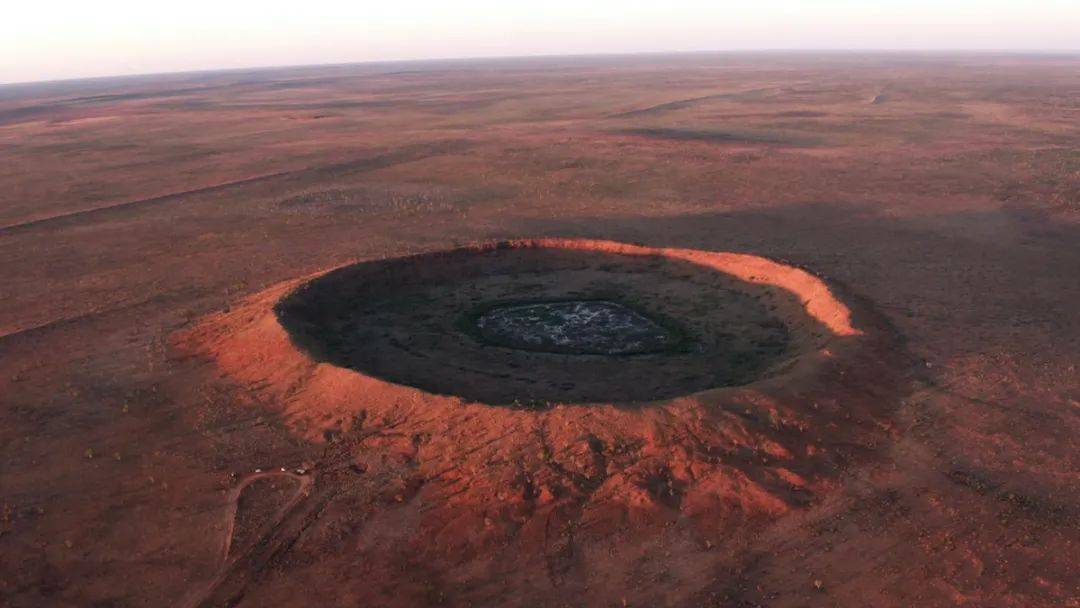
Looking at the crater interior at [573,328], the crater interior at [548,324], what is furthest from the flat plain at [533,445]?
the crater interior at [573,328]

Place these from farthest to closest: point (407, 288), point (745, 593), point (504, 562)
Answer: point (407, 288), point (504, 562), point (745, 593)

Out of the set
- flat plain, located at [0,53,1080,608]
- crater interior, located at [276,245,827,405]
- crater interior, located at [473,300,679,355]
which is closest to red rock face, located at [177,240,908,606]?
flat plain, located at [0,53,1080,608]

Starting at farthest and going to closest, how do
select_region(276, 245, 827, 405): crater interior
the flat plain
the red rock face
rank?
select_region(276, 245, 827, 405): crater interior < the red rock face < the flat plain

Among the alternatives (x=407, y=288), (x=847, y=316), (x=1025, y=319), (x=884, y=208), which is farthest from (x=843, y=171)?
(x=407, y=288)

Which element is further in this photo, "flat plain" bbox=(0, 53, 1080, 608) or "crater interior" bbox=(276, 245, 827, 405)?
"crater interior" bbox=(276, 245, 827, 405)

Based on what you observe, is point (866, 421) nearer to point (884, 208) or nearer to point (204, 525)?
point (204, 525)

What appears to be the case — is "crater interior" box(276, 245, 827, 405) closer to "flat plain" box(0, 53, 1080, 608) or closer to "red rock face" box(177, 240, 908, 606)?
"red rock face" box(177, 240, 908, 606)

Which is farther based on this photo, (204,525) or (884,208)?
(884,208)

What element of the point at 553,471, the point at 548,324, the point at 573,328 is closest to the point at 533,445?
the point at 553,471
